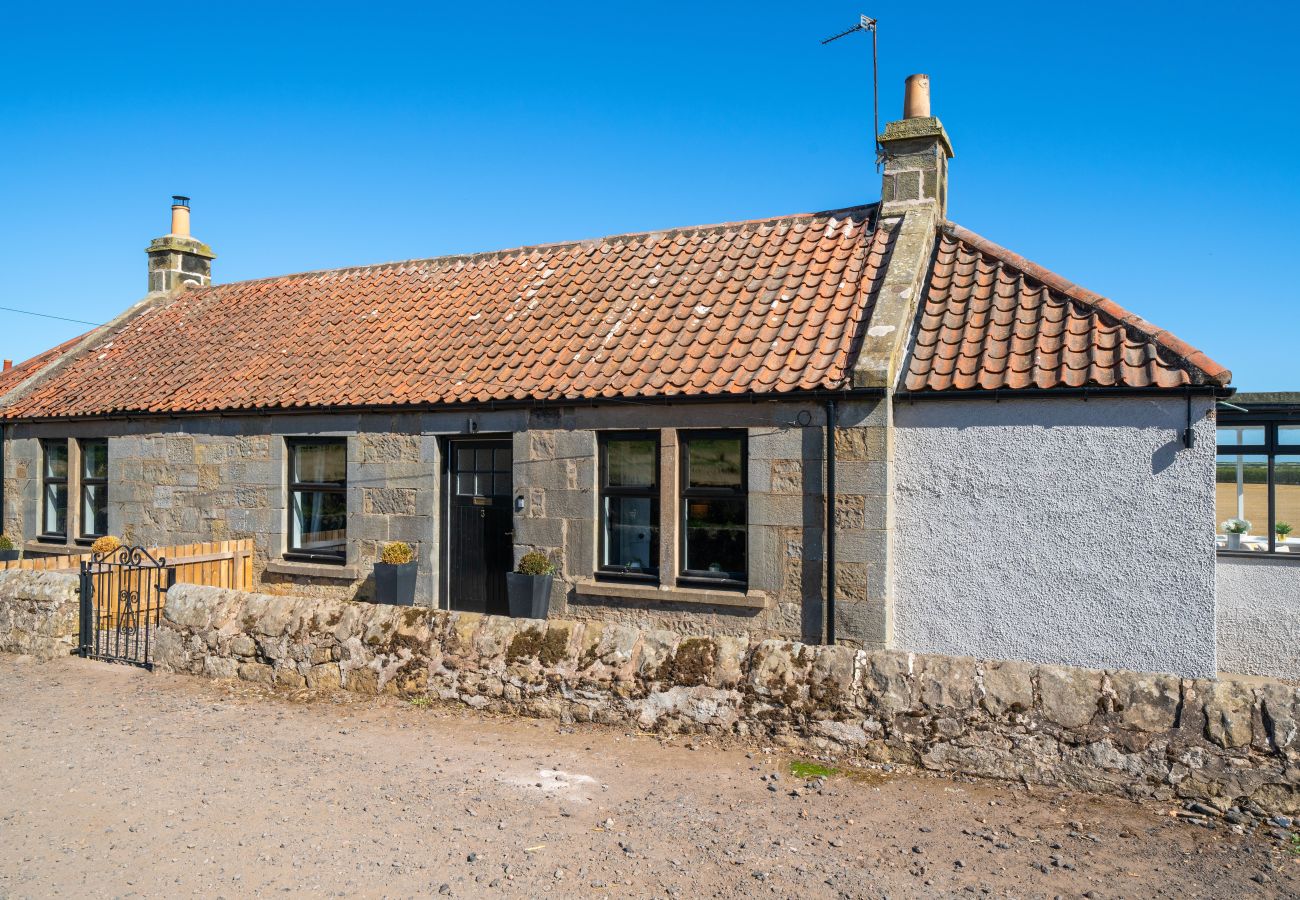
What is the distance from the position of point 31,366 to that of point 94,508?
4.20 m

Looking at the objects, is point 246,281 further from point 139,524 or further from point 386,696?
point 386,696

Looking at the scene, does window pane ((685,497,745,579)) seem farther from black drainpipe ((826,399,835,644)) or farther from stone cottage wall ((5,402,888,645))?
black drainpipe ((826,399,835,644))

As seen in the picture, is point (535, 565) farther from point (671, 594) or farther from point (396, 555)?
point (396, 555)

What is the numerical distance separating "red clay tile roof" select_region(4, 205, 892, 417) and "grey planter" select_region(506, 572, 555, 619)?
2056mm

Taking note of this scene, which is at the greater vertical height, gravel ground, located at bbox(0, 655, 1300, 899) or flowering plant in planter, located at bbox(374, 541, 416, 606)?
flowering plant in planter, located at bbox(374, 541, 416, 606)

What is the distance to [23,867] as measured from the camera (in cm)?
466

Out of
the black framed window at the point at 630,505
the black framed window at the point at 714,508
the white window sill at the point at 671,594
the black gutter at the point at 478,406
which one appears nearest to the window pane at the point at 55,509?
the black gutter at the point at 478,406

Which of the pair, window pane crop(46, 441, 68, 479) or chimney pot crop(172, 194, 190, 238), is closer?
window pane crop(46, 441, 68, 479)

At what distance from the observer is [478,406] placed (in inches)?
435

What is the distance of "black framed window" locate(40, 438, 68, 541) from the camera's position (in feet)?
50.0

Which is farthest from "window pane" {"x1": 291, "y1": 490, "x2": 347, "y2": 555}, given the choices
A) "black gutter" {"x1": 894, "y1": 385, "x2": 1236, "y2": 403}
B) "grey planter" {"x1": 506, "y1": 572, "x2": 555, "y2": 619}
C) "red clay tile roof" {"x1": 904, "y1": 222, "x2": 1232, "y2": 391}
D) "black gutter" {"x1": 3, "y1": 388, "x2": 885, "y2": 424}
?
"red clay tile roof" {"x1": 904, "y1": 222, "x2": 1232, "y2": 391}

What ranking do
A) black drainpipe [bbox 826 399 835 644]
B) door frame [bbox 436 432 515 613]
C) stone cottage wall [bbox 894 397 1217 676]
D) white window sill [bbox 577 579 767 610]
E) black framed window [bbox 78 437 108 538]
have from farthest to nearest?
black framed window [bbox 78 437 108 538] → door frame [bbox 436 432 515 613] → white window sill [bbox 577 579 767 610] → black drainpipe [bbox 826 399 835 644] → stone cottage wall [bbox 894 397 1217 676]

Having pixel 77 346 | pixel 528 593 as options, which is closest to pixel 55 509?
pixel 77 346

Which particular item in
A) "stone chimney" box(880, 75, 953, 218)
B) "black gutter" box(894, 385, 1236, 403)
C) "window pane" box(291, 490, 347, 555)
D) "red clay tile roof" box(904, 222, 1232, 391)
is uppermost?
"stone chimney" box(880, 75, 953, 218)
